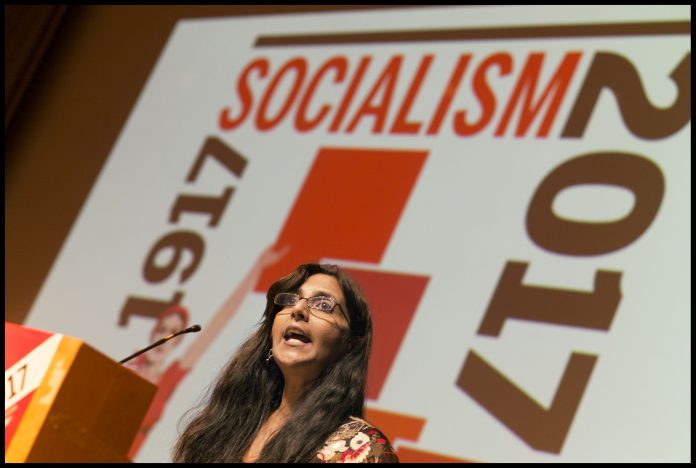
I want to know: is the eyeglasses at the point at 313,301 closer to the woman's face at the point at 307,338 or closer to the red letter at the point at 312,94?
the woman's face at the point at 307,338

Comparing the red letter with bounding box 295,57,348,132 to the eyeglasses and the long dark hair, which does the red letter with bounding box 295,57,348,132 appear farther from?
the eyeglasses

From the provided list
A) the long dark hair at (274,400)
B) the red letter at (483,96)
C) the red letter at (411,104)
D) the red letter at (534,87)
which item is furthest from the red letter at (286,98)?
the long dark hair at (274,400)

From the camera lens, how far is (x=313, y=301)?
6.38ft

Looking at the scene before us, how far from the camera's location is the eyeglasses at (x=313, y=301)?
1.94 m

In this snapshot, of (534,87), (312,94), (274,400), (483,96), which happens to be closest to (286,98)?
(312,94)

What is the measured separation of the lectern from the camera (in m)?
1.60

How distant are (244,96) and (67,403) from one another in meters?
2.76

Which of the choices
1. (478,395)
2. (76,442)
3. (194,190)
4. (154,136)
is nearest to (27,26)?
(154,136)

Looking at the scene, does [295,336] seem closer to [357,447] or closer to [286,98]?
[357,447]

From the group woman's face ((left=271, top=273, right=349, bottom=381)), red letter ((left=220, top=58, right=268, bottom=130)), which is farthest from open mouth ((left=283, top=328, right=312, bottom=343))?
red letter ((left=220, top=58, right=268, bottom=130))

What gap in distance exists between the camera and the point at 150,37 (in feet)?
15.7

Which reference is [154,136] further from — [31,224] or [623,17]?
[623,17]

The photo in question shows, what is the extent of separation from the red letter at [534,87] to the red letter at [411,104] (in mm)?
354

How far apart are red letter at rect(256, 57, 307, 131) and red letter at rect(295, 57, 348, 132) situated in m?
0.06
